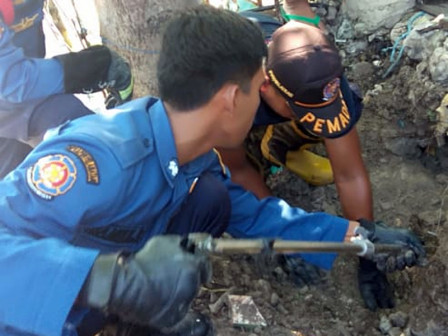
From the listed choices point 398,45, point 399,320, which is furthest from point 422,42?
point 399,320

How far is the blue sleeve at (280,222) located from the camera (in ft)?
6.58

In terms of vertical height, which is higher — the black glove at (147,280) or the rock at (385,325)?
the black glove at (147,280)

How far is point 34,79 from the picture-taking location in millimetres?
2324

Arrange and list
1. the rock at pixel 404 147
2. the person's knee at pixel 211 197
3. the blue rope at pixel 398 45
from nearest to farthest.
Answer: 1. the person's knee at pixel 211 197
2. the rock at pixel 404 147
3. the blue rope at pixel 398 45

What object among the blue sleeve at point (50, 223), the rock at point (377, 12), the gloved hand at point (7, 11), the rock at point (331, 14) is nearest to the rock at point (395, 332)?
the blue sleeve at point (50, 223)

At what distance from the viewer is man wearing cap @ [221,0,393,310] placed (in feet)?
6.87

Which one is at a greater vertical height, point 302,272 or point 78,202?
point 78,202

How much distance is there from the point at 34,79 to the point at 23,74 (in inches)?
1.9

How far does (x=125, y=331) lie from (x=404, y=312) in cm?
106

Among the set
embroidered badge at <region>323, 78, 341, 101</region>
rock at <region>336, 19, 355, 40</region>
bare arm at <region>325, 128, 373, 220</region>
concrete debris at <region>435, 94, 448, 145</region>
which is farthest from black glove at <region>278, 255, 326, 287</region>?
rock at <region>336, 19, 355, 40</region>

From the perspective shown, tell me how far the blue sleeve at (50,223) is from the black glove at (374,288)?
1173 millimetres

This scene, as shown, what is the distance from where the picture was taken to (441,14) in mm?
3150

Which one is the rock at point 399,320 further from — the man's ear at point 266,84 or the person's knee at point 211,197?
the man's ear at point 266,84

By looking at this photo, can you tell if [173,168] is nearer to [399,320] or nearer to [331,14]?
[399,320]
